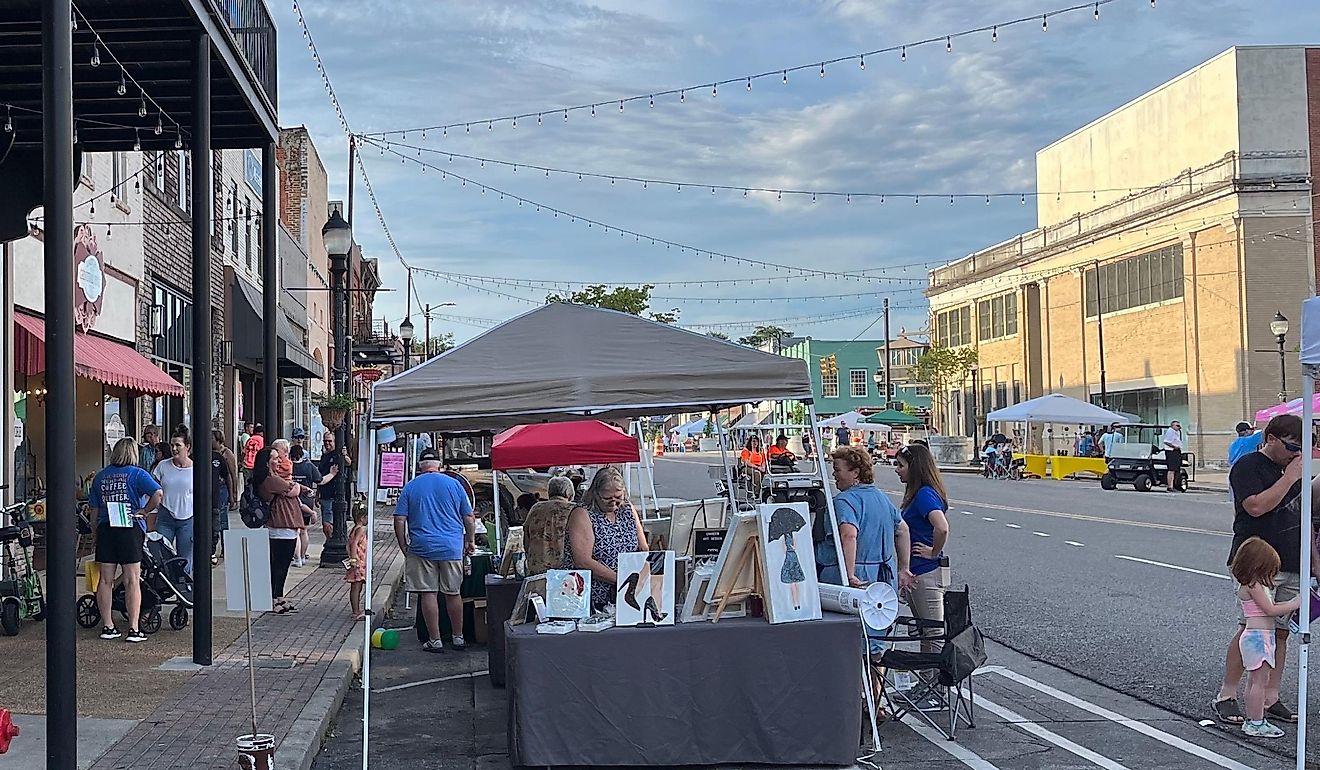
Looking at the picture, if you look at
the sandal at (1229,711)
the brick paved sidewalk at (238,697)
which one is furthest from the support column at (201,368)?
the sandal at (1229,711)

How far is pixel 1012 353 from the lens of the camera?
62875mm

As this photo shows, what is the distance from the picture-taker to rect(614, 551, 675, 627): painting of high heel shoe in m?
7.39

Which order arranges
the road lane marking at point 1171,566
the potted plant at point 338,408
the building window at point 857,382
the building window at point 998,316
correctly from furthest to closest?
1. the building window at point 857,382
2. the building window at point 998,316
3. the potted plant at point 338,408
4. the road lane marking at point 1171,566

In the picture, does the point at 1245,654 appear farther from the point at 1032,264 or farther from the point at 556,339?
the point at 1032,264

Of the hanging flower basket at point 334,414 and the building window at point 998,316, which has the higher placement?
the building window at point 998,316

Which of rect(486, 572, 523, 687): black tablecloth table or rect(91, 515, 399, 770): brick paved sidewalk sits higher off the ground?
rect(486, 572, 523, 687): black tablecloth table

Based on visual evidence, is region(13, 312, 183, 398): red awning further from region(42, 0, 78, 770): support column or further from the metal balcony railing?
region(42, 0, 78, 770): support column

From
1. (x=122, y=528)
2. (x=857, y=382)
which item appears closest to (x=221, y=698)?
(x=122, y=528)

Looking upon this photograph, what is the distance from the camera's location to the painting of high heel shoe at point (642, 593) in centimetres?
739

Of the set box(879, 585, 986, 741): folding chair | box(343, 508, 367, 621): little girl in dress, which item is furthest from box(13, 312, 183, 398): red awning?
box(879, 585, 986, 741): folding chair

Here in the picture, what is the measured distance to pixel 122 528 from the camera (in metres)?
10.8

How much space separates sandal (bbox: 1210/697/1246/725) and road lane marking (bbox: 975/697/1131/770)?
3.46 ft

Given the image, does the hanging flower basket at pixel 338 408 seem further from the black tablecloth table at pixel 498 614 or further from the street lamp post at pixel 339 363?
the black tablecloth table at pixel 498 614

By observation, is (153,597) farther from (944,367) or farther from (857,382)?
(857,382)
